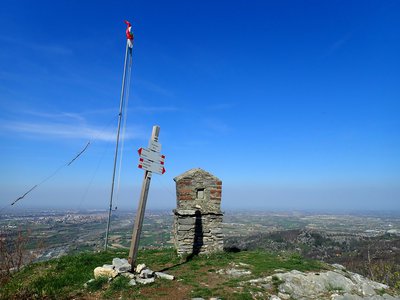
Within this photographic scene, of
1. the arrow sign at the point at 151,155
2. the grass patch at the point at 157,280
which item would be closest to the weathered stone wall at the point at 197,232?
the grass patch at the point at 157,280

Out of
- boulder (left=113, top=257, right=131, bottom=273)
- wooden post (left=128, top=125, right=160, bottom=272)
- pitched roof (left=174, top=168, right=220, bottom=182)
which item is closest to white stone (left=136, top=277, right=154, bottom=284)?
boulder (left=113, top=257, right=131, bottom=273)

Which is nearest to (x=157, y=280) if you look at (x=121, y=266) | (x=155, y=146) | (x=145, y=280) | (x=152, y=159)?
(x=145, y=280)

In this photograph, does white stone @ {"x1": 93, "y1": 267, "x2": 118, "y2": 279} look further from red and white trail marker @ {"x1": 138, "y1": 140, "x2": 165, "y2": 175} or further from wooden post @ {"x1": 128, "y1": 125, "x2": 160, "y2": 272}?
red and white trail marker @ {"x1": 138, "y1": 140, "x2": 165, "y2": 175}

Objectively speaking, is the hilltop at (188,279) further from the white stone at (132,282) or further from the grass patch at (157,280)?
the white stone at (132,282)

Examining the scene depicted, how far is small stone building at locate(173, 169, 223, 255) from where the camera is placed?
13625 millimetres

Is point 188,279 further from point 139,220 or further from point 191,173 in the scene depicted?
point 191,173

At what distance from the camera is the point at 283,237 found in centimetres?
7288

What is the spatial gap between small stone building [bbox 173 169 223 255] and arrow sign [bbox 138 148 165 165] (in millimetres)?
3808

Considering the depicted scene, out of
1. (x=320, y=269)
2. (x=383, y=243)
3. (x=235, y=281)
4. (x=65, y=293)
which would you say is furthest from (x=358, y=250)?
(x=65, y=293)

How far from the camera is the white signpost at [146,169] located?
32.7ft

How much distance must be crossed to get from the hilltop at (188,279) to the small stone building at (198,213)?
782mm

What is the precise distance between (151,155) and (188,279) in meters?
4.43

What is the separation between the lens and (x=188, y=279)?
9.79 m

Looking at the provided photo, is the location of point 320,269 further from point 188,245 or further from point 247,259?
point 188,245
